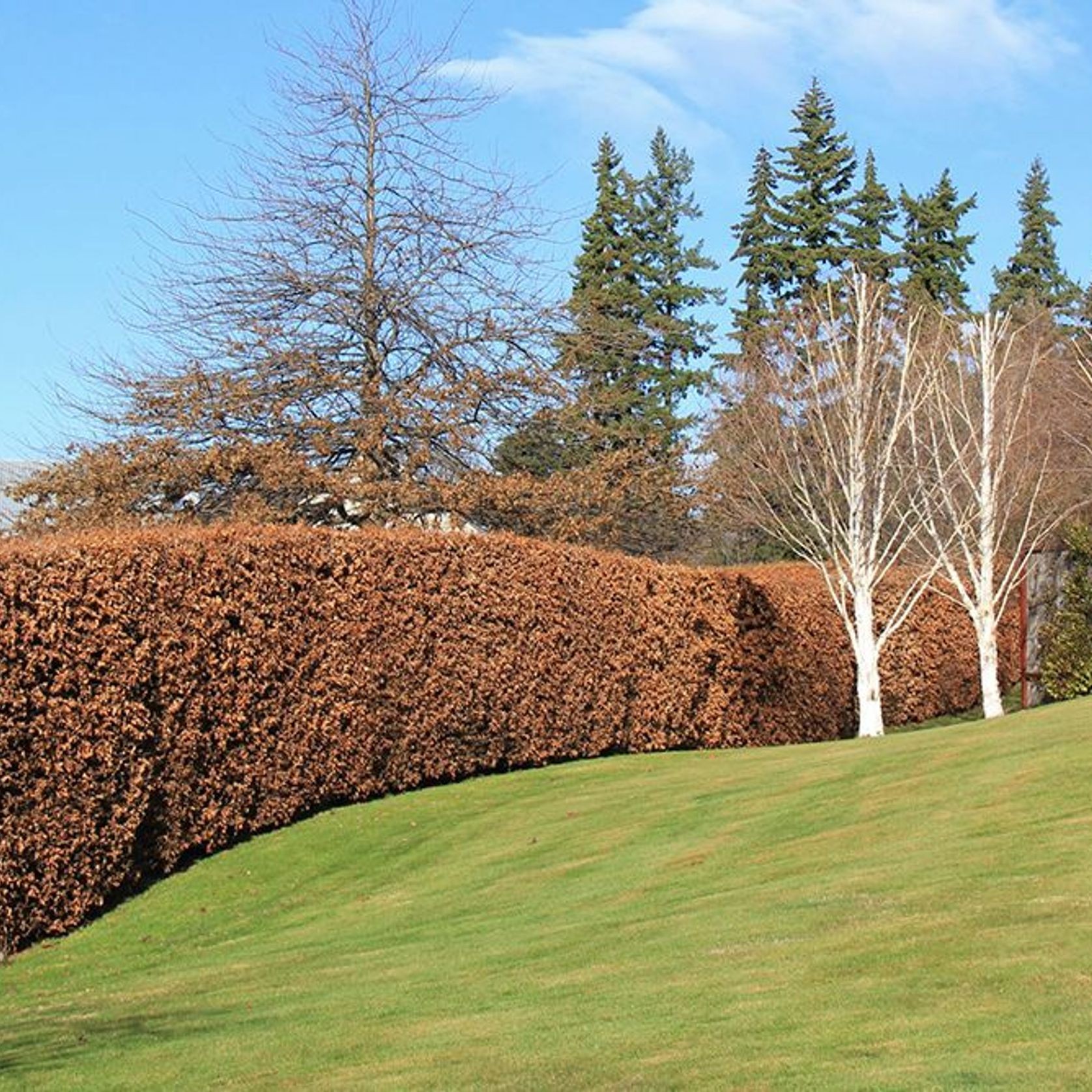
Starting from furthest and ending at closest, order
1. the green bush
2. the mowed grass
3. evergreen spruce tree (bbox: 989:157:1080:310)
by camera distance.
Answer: evergreen spruce tree (bbox: 989:157:1080:310), the green bush, the mowed grass

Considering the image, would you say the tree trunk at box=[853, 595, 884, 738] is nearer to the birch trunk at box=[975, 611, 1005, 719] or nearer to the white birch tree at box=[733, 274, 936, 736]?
the white birch tree at box=[733, 274, 936, 736]

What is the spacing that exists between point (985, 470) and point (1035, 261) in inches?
1418

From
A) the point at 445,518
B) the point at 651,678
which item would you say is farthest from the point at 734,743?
the point at 445,518

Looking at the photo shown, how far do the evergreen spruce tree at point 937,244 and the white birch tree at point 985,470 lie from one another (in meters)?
13.6

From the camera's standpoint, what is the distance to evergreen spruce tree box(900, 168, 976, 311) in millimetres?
48894

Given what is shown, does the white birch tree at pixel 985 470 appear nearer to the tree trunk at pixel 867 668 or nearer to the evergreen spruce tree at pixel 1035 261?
the tree trunk at pixel 867 668

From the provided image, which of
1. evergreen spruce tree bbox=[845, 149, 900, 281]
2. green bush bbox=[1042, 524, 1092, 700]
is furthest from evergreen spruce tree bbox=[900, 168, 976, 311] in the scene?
green bush bbox=[1042, 524, 1092, 700]

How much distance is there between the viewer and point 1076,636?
2423 centimetres

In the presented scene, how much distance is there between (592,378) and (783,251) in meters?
16.0

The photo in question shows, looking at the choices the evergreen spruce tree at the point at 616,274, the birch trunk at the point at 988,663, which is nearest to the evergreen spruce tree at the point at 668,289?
the evergreen spruce tree at the point at 616,274

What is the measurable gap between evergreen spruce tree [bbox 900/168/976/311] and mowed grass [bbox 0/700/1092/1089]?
34.2m

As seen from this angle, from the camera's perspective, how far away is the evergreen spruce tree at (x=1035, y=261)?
180ft

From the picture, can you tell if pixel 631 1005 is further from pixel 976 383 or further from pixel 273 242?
pixel 976 383

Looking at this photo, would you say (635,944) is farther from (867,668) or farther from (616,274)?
(616,274)
